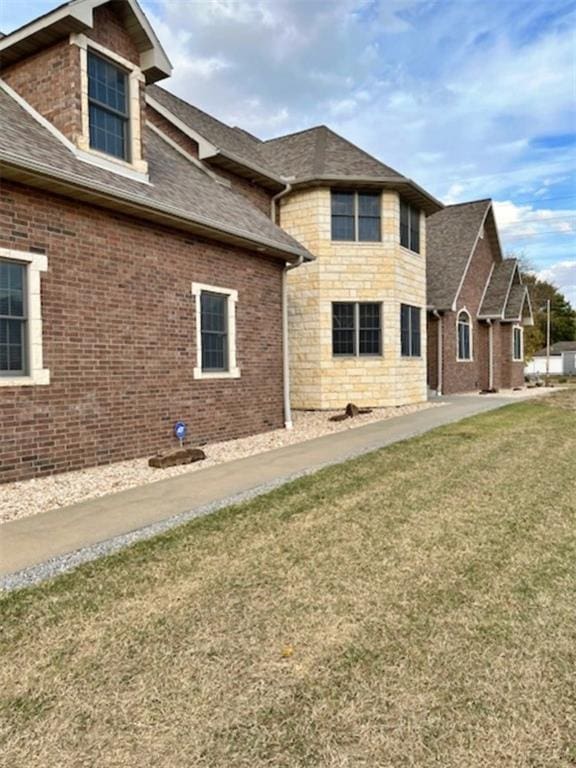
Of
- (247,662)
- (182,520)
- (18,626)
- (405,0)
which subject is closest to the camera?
(247,662)

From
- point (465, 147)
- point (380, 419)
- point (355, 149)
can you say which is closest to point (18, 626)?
point (380, 419)

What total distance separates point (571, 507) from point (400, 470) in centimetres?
226

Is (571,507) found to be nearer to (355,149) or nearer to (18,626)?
(18,626)

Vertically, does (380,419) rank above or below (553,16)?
below

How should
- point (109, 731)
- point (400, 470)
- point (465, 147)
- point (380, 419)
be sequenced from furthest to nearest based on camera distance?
point (465, 147) < point (380, 419) < point (400, 470) < point (109, 731)

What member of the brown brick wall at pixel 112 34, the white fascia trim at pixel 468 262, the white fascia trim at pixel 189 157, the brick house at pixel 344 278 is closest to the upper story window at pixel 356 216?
the brick house at pixel 344 278

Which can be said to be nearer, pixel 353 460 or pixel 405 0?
pixel 353 460

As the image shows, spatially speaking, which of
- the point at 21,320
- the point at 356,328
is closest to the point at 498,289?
the point at 356,328

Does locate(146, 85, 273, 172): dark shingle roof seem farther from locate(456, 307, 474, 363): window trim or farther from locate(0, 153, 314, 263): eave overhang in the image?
locate(456, 307, 474, 363): window trim

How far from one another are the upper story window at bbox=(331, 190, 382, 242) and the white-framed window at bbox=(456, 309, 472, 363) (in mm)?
7688

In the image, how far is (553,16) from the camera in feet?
31.4

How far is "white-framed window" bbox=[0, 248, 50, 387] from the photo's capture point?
682 centimetres

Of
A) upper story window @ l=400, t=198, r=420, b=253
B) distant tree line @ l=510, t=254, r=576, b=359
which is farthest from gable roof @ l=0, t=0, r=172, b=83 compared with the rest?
distant tree line @ l=510, t=254, r=576, b=359

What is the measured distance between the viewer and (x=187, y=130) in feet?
42.2
